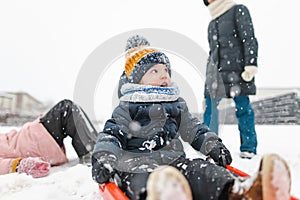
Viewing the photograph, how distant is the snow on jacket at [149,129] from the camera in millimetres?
1357

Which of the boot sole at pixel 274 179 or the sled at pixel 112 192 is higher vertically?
the boot sole at pixel 274 179

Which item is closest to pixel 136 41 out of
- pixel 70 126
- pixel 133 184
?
pixel 70 126

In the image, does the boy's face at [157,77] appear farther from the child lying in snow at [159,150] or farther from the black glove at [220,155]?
the black glove at [220,155]

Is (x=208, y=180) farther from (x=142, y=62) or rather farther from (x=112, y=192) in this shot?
Answer: (x=142, y=62)

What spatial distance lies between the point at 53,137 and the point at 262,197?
6.11 feet

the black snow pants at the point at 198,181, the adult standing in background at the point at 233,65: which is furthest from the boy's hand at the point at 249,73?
the black snow pants at the point at 198,181

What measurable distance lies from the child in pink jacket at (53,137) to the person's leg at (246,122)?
125cm

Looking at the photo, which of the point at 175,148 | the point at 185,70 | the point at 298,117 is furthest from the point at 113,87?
the point at 298,117

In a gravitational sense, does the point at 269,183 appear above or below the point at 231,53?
below

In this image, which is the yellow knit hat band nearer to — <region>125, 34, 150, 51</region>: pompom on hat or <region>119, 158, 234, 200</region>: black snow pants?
<region>119, 158, 234, 200</region>: black snow pants

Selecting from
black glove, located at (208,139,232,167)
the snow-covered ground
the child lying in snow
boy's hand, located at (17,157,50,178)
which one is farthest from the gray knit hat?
boy's hand, located at (17,157,50,178)

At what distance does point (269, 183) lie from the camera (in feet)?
2.69

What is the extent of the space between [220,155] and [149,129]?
364 mm

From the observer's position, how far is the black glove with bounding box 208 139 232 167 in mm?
1402
